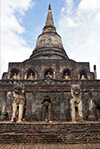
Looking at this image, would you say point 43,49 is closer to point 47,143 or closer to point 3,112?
point 3,112

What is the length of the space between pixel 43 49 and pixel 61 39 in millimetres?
4959

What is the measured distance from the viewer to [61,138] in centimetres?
686

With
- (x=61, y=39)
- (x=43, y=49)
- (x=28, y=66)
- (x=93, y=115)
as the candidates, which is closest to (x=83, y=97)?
(x=93, y=115)

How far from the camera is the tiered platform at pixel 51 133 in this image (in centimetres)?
679

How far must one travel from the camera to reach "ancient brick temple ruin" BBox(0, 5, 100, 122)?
40.1 ft

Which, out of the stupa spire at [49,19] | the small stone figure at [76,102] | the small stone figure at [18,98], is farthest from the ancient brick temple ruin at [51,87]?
the stupa spire at [49,19]

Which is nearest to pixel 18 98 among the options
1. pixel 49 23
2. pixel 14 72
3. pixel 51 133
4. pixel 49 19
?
pixel 51 133

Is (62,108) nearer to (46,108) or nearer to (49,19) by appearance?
(46,108)

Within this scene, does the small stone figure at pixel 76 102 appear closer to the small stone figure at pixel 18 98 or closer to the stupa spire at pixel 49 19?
the small stone figure at pixel 18 98

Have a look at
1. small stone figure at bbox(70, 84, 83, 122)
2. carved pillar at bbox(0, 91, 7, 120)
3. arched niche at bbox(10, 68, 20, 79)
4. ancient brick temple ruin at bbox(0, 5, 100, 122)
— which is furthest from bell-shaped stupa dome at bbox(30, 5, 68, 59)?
small stone figure at bbox(70, 84, 83, 122)

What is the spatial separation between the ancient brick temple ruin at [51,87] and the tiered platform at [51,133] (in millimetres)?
1969

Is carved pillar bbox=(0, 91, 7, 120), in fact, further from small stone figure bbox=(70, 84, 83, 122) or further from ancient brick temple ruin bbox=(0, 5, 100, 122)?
small stone figure bbox=(70, 84, 83, 122)

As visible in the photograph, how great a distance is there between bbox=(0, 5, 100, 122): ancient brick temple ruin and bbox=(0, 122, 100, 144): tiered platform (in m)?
1.97

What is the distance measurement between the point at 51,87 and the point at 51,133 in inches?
269
